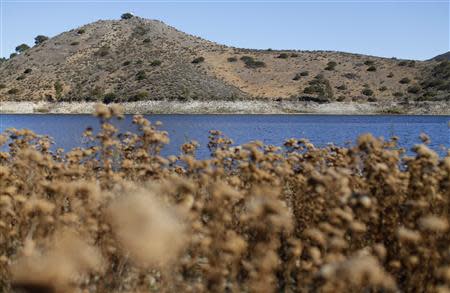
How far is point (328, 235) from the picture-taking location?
12.7 feet

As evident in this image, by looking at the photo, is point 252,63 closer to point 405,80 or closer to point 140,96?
point 140,96

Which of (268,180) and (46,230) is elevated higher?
(268,180)

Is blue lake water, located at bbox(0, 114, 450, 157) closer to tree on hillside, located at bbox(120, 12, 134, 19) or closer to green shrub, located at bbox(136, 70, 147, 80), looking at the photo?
green shrub, located at bbox(136, 70, 147, 80)

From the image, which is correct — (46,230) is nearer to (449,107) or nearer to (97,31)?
(449,107)

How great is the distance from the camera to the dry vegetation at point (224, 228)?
262cm

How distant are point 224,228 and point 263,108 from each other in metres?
67.3

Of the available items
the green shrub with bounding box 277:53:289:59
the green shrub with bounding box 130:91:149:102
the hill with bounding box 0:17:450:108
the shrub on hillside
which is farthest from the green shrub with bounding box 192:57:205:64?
the shrub on hillside

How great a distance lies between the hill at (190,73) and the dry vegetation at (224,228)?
66615 mm

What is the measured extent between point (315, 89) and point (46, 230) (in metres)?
74.1

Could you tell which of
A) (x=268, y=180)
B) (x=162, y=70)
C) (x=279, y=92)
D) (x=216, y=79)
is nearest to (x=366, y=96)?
(x=279, y=92)

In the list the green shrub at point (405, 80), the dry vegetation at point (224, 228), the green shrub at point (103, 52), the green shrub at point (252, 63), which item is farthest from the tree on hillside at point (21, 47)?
the dry vegetation at point (224, 228)

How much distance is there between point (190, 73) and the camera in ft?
267

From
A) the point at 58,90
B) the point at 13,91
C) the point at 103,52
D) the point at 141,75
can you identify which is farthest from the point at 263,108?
the point at 13,91

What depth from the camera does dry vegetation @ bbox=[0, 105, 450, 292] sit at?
8.61ft
